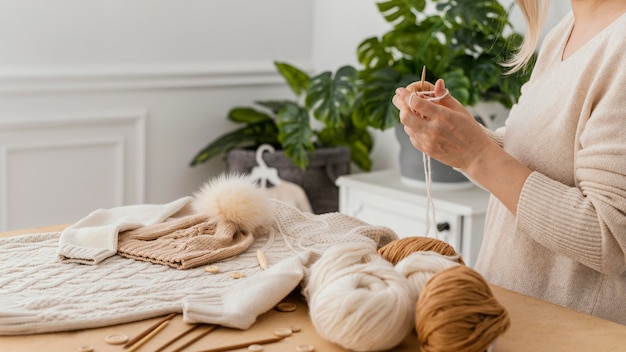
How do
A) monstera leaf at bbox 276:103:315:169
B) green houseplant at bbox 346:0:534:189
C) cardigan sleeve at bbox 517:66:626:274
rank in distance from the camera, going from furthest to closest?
monstera leaf at bbox 276:103:315:169, green houseplant at bbox 346:0:534:189, cardigan sleeve at bbox 517:66:626:274

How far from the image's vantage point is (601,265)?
104 cm

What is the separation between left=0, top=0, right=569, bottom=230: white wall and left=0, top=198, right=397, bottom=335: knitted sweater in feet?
4.63

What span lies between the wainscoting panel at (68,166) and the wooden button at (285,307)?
1705 mm

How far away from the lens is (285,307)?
0.96m

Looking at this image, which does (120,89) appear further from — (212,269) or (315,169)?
(212,269)

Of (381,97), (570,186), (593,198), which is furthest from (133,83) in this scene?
(593,198)

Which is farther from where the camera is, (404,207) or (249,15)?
(249,15)

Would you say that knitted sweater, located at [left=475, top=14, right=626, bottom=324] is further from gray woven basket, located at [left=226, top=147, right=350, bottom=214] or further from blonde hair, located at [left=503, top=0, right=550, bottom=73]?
gray woven basket, located at [left=226, top=147, right=350, bottom=214]

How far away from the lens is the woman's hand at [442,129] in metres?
1.06

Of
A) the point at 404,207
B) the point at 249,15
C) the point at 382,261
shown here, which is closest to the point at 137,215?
the point at 382,261

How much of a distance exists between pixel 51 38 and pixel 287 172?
84 centimetres

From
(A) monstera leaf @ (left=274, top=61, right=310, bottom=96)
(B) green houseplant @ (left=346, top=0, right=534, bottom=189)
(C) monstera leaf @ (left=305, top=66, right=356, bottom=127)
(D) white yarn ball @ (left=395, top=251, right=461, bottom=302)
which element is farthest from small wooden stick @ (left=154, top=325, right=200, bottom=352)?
(A) monstera leaf @ (left=274, top=61, right=310, bottom=96)

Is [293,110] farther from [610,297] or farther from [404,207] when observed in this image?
[610,297]

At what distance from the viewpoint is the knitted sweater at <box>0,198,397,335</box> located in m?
0.89
